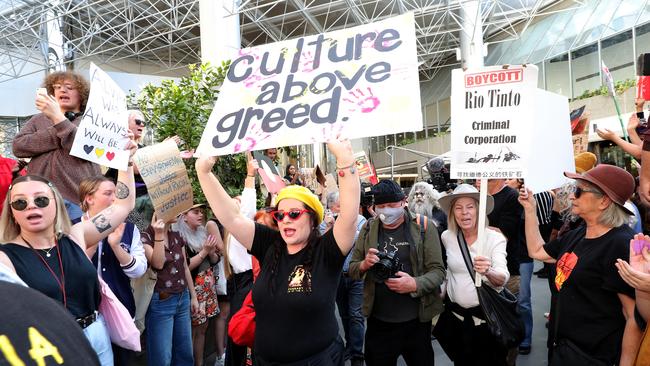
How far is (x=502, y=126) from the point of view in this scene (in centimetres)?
316

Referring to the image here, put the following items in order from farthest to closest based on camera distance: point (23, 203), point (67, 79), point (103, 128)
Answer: point (67, 79) < point (103, 128) < point (23, 203)

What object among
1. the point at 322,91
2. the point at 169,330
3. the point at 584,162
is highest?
the point at 322,91

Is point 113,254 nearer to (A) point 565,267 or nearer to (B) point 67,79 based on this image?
(B) point 67,79

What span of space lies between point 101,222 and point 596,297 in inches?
115

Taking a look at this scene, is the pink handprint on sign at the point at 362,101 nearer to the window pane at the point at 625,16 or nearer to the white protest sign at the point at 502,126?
the white protest sign at the point at 502,126

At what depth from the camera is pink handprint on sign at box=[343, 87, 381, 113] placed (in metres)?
2.52

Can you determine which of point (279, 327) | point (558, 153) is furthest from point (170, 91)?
point (558, 153)

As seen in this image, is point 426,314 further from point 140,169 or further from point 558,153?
point 140,169

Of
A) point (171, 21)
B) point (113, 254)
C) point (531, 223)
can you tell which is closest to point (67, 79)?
point (113, 254)

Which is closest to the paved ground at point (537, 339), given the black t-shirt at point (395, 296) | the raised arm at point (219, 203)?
the black t-shirt at point (395, 296)

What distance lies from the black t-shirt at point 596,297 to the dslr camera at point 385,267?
43.1 inches

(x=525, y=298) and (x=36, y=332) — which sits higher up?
(x=36, y=332)

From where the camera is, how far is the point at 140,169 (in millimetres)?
3553

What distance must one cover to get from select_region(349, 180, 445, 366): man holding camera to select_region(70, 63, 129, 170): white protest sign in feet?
6.49
